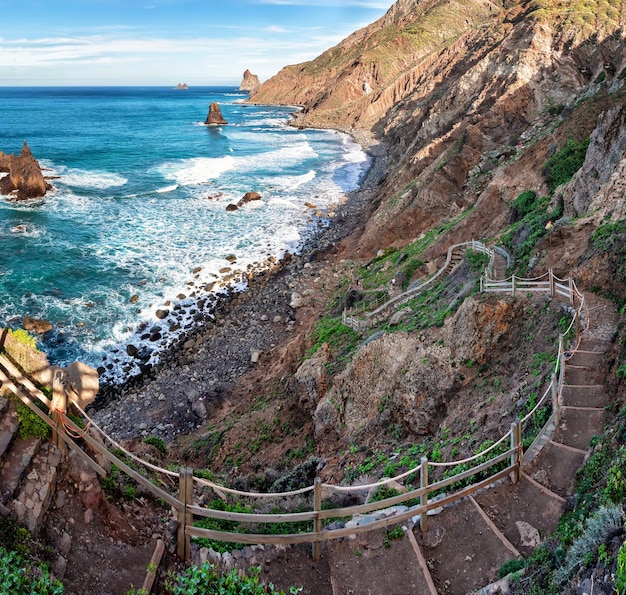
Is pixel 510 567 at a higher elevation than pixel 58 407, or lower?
lower

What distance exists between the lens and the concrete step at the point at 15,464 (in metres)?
5.72

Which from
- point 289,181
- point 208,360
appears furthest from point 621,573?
point 289,181

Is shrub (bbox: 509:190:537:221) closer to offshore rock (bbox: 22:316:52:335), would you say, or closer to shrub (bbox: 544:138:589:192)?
shrub (bbox: 544:138:589:192)

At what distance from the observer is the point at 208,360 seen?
81.3 ft

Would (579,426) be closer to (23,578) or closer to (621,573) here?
(621,573)

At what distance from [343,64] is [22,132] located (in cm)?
9074

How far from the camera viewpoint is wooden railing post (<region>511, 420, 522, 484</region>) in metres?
7.66

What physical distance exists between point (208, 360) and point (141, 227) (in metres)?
22.5

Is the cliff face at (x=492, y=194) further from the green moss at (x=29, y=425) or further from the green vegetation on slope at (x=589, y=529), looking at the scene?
the green moss at (x=29, y=425)

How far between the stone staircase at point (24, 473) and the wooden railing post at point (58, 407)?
0.31 feet

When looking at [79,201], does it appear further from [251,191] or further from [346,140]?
[346,140]

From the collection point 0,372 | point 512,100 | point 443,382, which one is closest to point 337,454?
point 443,382

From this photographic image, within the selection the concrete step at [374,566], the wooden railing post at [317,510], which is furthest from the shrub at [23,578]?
the concrete step at [374,566]

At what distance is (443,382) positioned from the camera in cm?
1302
